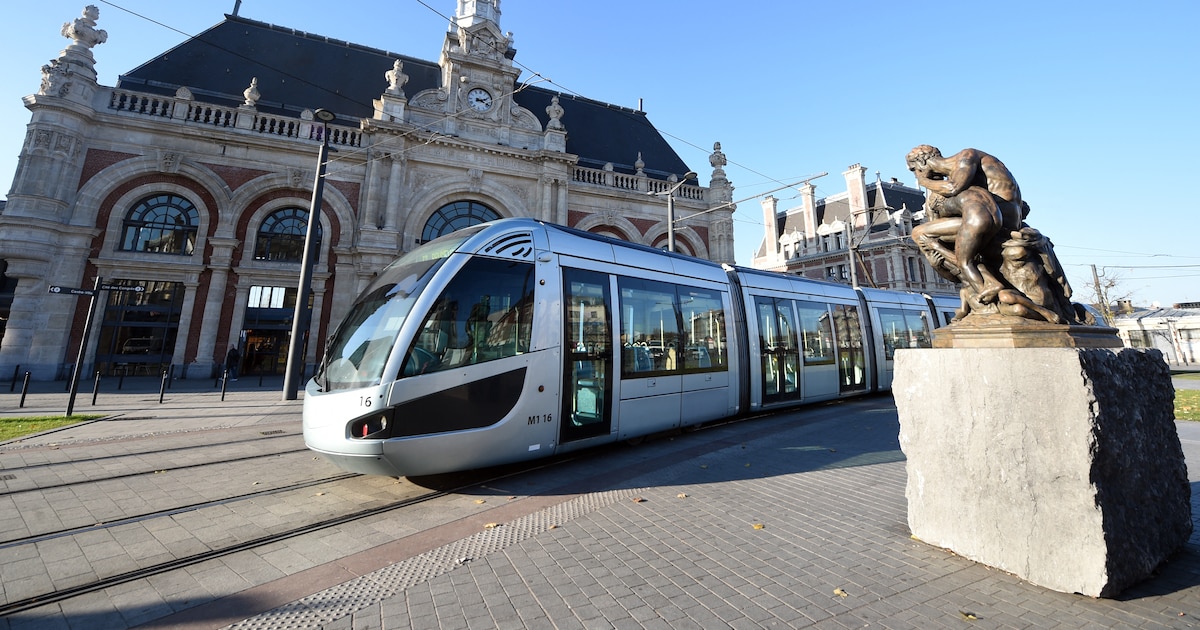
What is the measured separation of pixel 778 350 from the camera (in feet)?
28.4

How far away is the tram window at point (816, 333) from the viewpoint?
9.23 meters

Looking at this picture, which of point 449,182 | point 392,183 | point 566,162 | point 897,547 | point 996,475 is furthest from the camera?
point 566,162

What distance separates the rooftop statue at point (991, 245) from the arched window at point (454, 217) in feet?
58.0

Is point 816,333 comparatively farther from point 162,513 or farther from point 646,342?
point 162,513

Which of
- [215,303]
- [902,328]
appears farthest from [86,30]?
[902,328]

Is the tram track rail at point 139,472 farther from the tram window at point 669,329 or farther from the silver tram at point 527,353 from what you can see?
the tram window at point 669,329

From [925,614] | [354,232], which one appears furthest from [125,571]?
[354,232]

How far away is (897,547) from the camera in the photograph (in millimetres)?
3221

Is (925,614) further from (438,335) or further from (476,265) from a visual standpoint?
(476,265)

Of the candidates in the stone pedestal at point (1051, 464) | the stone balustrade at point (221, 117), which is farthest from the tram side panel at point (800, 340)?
the stone balustrade at point (221, 117)

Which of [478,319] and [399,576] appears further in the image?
[478,319]

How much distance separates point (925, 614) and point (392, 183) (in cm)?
2042

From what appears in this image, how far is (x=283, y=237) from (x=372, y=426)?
18.3 meters

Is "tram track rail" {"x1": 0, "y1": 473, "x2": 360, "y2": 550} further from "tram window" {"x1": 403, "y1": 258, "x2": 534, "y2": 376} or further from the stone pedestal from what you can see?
the stone pedestal
